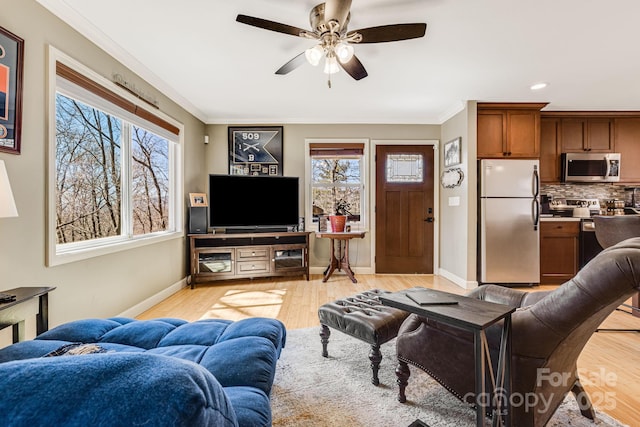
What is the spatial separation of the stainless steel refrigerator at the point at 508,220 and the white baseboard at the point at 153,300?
12.7ft

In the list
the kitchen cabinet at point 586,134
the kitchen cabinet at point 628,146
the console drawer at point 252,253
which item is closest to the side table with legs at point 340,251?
the console drawer at point 252,253

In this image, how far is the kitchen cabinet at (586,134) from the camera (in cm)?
416

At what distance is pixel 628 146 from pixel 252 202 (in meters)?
5.47

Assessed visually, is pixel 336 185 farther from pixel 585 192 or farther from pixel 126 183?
pixel 585 192

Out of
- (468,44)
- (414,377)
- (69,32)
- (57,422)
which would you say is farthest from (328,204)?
(57,422)

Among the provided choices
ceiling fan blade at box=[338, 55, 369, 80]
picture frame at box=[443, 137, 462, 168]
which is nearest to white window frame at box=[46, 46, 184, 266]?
ceiling fan blade at box=[338, 55, 369, 80]

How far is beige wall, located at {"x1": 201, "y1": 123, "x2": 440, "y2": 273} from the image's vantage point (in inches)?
177

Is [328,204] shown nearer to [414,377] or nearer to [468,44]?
[468,44]

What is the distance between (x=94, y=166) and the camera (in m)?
2.44

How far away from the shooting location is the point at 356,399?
1.58 metres

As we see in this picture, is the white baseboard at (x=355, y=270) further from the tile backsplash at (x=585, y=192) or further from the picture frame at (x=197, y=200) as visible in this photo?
the tile backsplash at (x=585, y=192)

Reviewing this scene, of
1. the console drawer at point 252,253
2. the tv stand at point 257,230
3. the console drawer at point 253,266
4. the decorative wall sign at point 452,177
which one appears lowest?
the console drawer at point 253,266

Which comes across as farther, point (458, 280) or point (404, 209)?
point (404, 209)

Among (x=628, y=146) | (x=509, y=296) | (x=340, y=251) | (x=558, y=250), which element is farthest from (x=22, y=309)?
(x=628, y=146)
